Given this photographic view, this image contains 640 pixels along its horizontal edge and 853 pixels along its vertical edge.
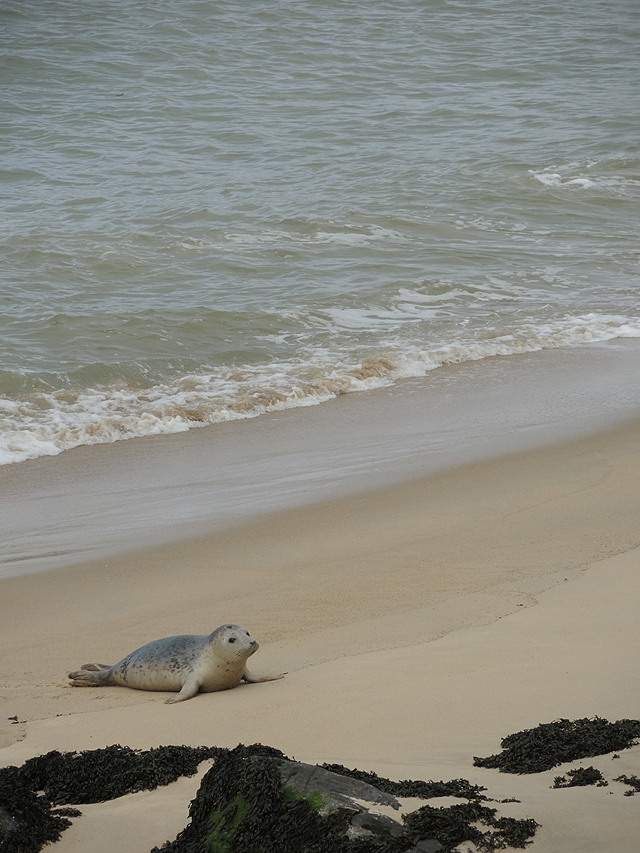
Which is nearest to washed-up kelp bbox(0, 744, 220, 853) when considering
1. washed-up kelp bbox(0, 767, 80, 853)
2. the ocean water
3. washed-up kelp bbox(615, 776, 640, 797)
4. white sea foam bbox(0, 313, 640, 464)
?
washed-up kelp bbox(0, 767, 80, 853)

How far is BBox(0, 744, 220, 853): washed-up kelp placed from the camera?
2.72 meters

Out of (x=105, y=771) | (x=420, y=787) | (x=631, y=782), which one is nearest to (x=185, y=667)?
(x=105, y=771)

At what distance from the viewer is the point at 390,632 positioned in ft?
15.0

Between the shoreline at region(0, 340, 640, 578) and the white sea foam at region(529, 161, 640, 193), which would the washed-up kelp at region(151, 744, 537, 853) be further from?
the white sea foam at region(529, 161, 640, 193)

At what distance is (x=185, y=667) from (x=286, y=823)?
195 cm

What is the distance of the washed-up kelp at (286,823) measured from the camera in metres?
2.27

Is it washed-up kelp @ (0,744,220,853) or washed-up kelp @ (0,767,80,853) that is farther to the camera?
washed-up kelp @ (0,744,220,853)

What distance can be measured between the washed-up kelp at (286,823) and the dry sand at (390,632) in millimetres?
146

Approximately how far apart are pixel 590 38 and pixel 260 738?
30.0m

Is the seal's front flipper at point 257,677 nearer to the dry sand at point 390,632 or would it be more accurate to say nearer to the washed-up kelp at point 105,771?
the dry sand at point 390,632

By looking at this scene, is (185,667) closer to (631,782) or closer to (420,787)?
(420,787)

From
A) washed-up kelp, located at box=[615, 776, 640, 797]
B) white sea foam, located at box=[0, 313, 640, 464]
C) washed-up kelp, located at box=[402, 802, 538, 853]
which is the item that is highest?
washed-up kelp, located at box=[402, 802, 538, 853]

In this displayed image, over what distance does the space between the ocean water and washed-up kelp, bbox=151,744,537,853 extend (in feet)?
19.5

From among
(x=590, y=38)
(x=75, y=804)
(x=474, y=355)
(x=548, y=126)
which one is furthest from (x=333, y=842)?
(x=590, y=38)
